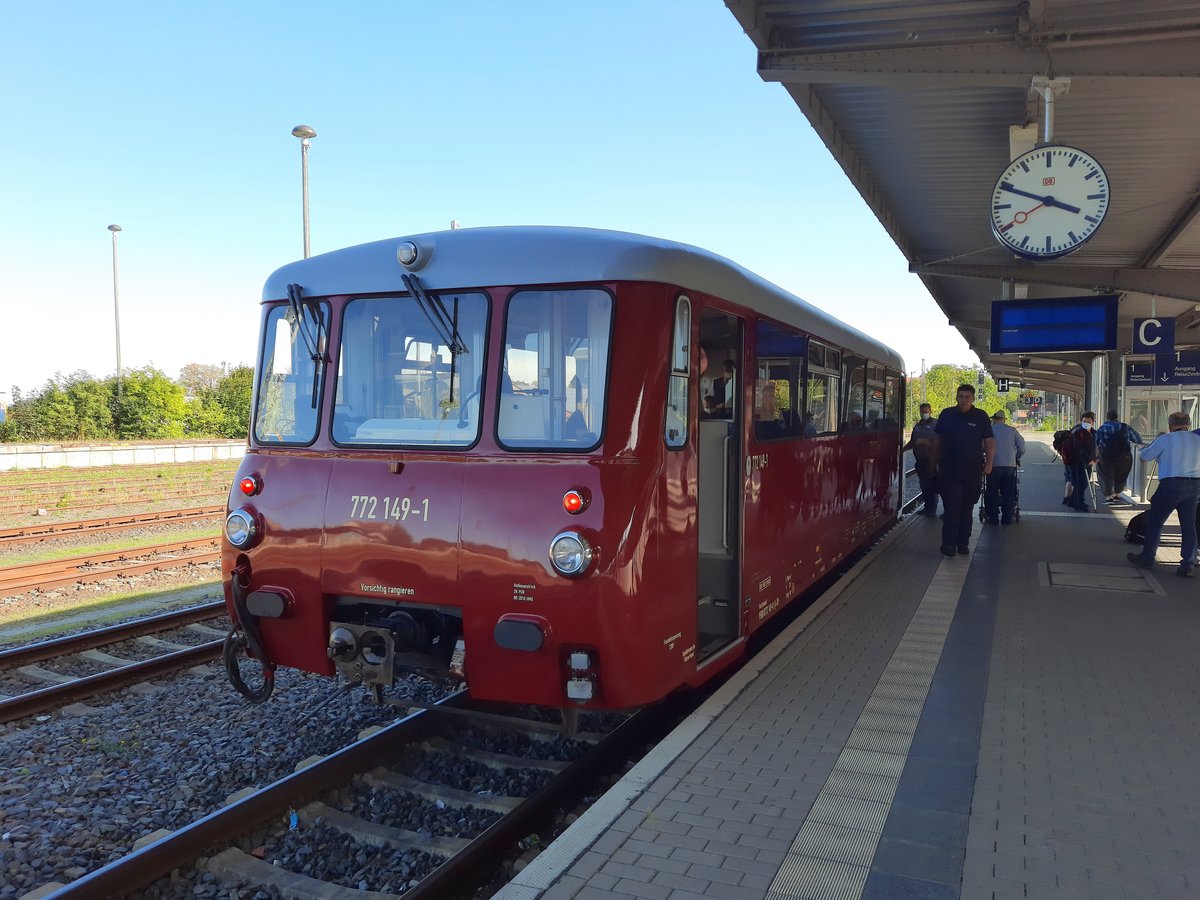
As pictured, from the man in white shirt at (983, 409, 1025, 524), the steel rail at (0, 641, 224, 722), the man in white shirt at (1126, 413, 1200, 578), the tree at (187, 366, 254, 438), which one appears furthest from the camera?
the tree at (187, 366, 254, 438)

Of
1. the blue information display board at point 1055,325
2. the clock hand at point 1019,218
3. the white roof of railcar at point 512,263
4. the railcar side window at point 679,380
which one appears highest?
the clock hand at point 1019,218

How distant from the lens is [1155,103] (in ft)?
26.3

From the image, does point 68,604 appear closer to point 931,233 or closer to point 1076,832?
point 1076,832

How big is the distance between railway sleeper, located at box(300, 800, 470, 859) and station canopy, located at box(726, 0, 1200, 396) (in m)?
6.33

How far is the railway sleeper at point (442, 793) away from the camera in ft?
14.3

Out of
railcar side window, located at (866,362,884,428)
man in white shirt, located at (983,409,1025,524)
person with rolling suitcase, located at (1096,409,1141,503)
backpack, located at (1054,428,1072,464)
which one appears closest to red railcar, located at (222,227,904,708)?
railcar side window, located at (866,362,884,428)

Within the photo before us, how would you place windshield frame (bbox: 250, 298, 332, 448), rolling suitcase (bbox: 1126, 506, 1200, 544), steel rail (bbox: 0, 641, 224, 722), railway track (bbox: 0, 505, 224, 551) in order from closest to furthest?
windshield frame (bbox: 250, 298, 332, 448), steel rail (bbox: 0, 641, 224, 722), rolling suitcase (bbox: 1126, 506, 1200, 544), railway track (bbox: 0, 505, 224, 551)

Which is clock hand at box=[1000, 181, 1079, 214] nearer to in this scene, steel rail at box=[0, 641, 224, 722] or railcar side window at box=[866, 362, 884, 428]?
railcar side window at box=[866, 362, 884, 428]

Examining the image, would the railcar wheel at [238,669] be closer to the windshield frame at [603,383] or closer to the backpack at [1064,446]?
the windshield frame at [603,383]

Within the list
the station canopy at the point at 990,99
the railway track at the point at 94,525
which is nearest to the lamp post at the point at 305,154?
the railway track at the point at 94,525

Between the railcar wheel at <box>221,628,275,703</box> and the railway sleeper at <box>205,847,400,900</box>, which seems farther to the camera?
the railcar wheel at <box>221,628,275,703</box>

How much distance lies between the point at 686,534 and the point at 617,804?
1.57m

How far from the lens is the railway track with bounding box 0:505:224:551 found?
14.1m

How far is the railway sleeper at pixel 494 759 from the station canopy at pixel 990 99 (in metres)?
5.83
